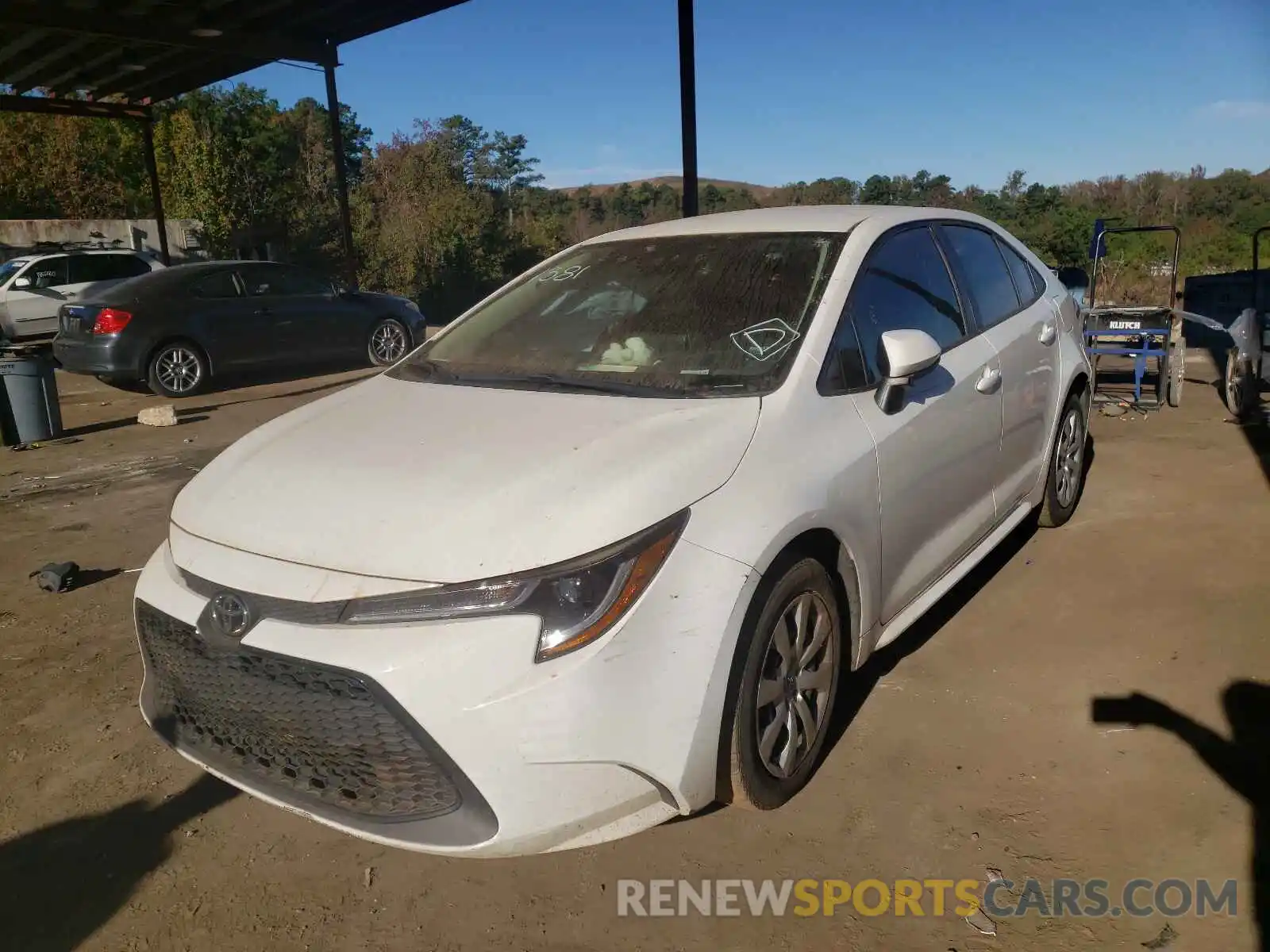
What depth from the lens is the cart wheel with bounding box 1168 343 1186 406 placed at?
7.73m

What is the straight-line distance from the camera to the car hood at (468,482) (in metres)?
2.17

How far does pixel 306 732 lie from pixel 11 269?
1649 cm

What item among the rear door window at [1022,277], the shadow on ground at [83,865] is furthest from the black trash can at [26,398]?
the rear door window at [1022,277]

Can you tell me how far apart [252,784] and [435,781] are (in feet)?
1.80

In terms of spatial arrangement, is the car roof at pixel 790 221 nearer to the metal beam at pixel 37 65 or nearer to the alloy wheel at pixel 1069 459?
the alloy wheel at pixel 1069 459

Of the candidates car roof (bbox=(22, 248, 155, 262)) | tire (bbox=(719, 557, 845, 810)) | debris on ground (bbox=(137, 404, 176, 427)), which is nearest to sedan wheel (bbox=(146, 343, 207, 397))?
debris on ground (bbox=(137, 404, 176, 427))

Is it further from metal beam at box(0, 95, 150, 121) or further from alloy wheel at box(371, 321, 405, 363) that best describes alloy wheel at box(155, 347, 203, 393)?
metal beam at box(0, 95, 150, 121)

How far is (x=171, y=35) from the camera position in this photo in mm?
12211

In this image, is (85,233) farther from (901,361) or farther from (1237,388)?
(901,361)

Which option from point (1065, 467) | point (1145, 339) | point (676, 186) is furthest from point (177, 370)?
point (676, 186)

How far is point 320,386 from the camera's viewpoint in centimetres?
1087

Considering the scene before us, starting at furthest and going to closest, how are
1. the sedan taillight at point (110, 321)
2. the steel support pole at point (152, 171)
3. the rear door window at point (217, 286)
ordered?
the steel support pole at point (152, 171)
the rear door window at point (217, 286)
the sedan taillight at point (110, 321)

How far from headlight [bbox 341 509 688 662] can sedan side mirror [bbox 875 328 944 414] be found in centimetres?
119

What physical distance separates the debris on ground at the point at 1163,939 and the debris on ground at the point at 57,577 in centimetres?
461
